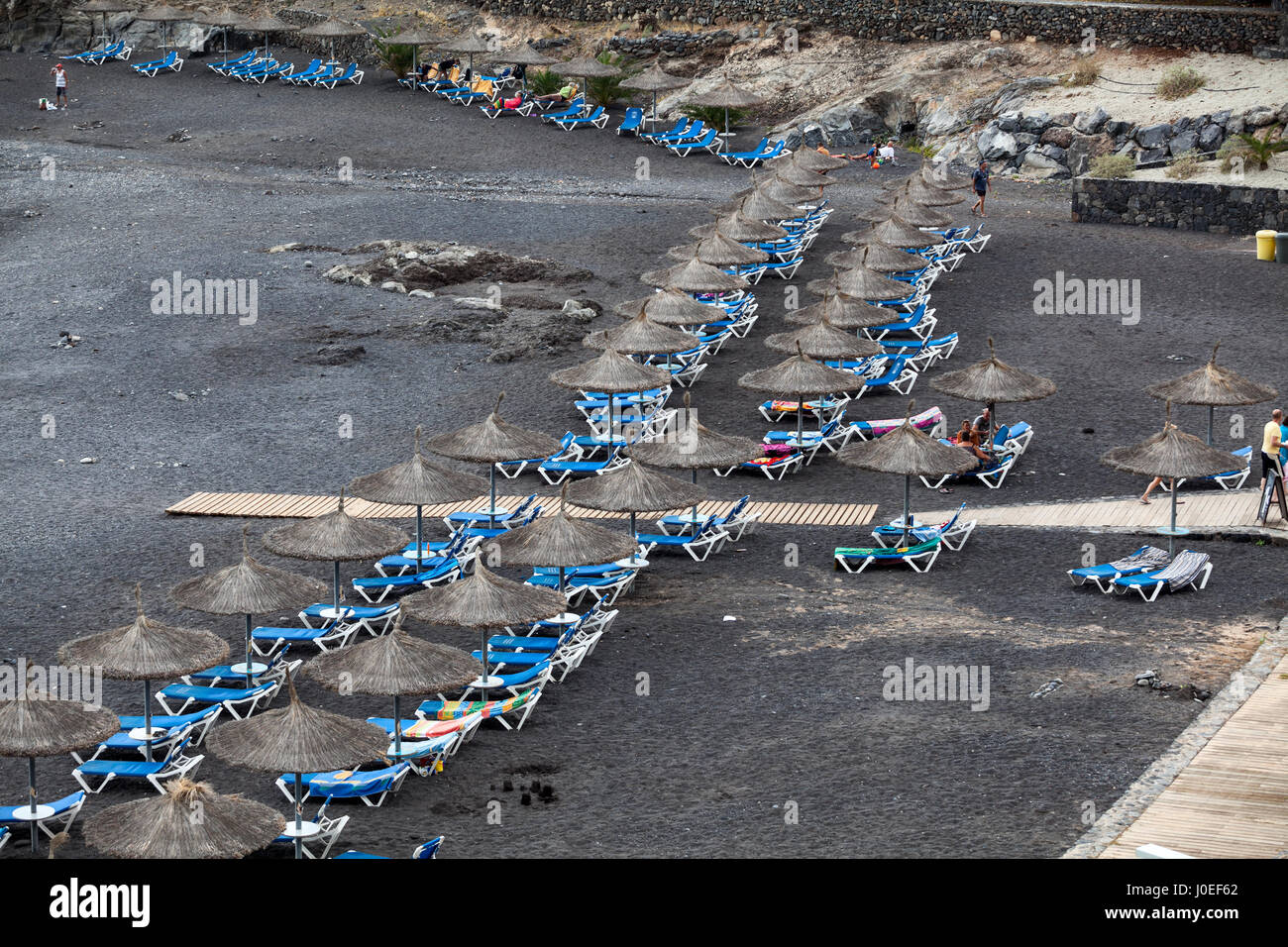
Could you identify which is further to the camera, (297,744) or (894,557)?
(894,557)

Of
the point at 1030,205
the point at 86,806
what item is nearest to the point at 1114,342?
the point at 1030,205

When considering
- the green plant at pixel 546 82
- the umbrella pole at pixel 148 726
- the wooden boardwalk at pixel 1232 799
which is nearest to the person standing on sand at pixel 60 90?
the green plant at pixel 546 82

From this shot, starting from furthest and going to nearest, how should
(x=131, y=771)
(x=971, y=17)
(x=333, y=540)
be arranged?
1. (x=971, y=17)
2. (x=333, y=540)
3. (x=131, y=771)

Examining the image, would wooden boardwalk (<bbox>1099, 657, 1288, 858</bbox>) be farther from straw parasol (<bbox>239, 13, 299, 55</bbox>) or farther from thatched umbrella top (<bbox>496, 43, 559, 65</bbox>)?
straw parasol (<bbox>239, 13, 299, 55</bbox>)

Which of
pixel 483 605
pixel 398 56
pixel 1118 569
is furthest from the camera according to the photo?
pixel 398 56

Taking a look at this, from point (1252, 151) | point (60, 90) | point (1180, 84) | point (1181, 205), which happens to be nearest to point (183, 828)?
point (1181, 205)

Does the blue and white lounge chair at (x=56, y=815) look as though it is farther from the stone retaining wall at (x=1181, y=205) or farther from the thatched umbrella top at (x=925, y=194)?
the stone retaining wall at (x=1181, y=205)

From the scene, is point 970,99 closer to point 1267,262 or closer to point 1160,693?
point 1267,262

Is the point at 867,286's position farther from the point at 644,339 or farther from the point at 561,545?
the point at 561,545
